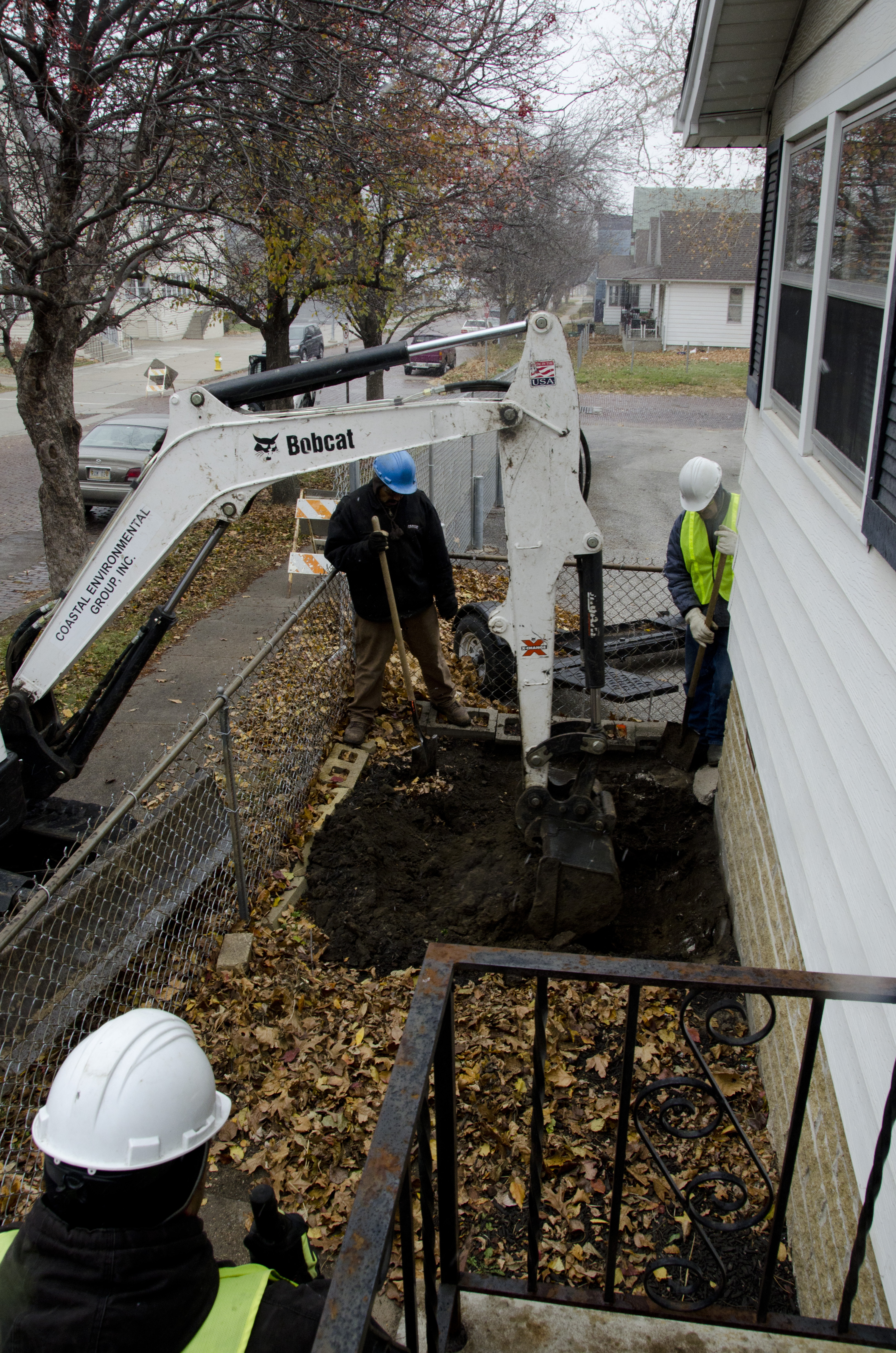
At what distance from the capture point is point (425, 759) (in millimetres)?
6742

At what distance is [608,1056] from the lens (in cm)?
431

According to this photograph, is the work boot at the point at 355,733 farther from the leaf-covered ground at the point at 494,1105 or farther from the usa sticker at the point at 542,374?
the usa sticker at the point at 542,374

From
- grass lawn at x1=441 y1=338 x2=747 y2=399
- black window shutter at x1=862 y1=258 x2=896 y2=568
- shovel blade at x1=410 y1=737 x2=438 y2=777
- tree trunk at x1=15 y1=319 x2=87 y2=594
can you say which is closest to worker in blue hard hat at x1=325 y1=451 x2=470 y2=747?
shovel blade at x1=410 y1=737 x2=438 y2=777

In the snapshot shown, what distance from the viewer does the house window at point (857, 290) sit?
3.00 meters

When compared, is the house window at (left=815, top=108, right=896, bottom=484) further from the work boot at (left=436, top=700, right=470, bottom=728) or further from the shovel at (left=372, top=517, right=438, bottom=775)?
the work boot at (left=436, top=700, right=470, bottom=728)

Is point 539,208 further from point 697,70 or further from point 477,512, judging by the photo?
point 697,70

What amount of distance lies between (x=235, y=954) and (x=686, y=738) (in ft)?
11.6

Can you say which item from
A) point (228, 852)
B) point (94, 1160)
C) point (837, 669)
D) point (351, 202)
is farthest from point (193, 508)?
point (351, 202)

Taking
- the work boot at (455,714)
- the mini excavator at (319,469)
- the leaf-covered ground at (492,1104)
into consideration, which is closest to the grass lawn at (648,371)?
the work boot at (455,714)

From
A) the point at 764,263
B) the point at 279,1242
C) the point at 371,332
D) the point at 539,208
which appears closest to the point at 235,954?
Result: the point at 279,1242

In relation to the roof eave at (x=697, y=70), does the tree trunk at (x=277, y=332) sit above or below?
below

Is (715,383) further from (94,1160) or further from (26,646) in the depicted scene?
(94,1160)

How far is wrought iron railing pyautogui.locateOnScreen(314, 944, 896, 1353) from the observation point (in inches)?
60.3

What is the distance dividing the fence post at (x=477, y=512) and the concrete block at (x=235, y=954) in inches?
309
